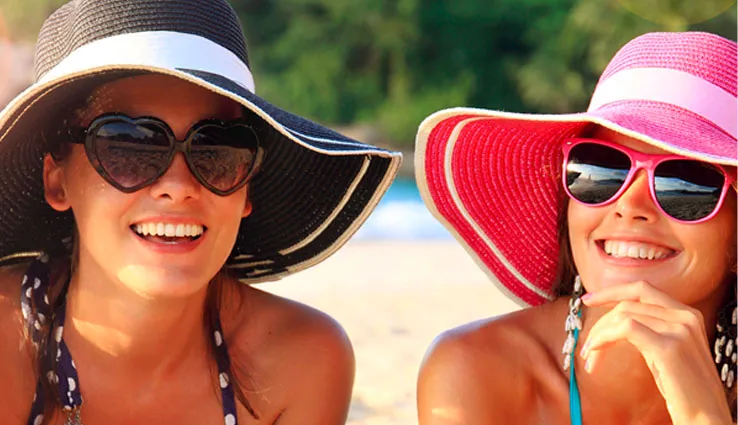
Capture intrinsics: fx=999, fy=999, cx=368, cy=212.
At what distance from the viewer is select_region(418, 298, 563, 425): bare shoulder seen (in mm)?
2896

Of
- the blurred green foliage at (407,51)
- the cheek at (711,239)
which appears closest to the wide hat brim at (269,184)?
the cheek at (711,239)

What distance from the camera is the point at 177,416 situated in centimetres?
307

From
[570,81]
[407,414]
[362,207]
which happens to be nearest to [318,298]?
[407,414]

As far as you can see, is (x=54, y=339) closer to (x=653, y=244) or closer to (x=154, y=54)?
(x=154, y=54)

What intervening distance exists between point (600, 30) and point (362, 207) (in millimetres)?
28101

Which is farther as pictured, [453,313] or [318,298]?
[318,298]

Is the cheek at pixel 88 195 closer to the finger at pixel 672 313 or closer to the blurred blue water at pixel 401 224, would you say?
the finger at pixel 672 313

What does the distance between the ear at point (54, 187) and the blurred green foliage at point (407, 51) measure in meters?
27.6

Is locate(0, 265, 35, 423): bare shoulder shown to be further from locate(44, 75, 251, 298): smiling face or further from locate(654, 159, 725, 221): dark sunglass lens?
locate(654, 159, 725, 221): dark sunglass lens

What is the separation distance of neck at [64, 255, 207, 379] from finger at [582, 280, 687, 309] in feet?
3.97

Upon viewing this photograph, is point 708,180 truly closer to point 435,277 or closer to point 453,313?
point 453,313

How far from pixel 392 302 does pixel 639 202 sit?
21.9 ft

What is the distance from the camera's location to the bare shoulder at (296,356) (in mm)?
3139

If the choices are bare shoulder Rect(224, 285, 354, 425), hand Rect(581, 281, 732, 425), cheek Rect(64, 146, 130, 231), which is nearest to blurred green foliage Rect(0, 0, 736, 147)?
bare shoulder Rect(224, 285, 354, 425)
